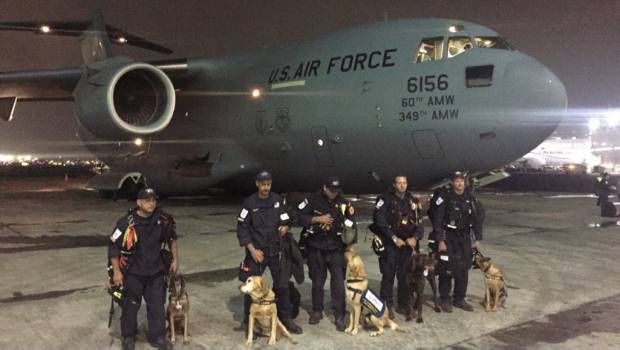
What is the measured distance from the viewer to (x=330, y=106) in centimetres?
A: 1169

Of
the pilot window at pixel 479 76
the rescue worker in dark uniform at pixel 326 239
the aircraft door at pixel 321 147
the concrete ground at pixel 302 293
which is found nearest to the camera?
the concrete ground at pixel 302 293

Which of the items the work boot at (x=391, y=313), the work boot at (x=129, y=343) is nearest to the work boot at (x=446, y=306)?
the work boot at (x=391, y=313)

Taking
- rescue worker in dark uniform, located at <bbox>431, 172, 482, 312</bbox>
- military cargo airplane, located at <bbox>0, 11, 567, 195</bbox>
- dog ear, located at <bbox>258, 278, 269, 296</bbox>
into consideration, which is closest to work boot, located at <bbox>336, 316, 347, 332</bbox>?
dog ear, located at <bbox>258, 278, 269, 296</bbox>

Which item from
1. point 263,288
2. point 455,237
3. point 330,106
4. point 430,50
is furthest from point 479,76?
point 263,288

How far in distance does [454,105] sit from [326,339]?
20.5 ft

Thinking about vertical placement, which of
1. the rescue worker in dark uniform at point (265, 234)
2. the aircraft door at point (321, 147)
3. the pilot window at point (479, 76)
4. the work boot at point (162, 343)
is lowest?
the work boot at point (162, 343)

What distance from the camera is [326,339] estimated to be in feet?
15.6

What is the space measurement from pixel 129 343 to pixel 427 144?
7.21 m

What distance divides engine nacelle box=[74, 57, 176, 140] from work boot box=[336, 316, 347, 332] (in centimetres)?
793

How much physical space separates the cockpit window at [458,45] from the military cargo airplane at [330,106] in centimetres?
2

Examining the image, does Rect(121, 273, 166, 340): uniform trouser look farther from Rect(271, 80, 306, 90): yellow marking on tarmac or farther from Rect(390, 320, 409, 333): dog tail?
Rect(271, 80, 306, 90): yellow marking on tarmac

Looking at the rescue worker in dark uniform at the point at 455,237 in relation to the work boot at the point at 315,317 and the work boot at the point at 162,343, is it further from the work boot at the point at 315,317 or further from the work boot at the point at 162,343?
the work boot at the point at 162,343

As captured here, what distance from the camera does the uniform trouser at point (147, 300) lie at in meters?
4.46

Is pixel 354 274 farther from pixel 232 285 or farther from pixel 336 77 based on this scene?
pixel 336 77
